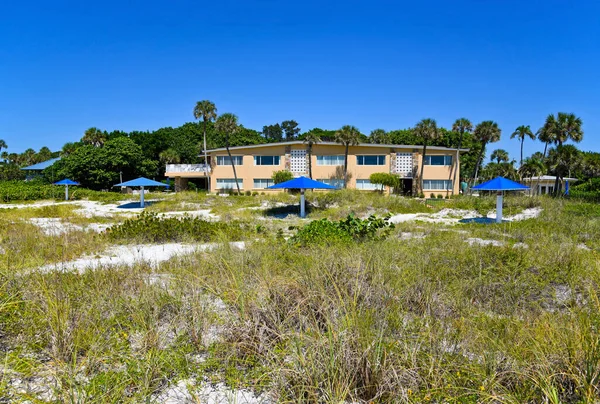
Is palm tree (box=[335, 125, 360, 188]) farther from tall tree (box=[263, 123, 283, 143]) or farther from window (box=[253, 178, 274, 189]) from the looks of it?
tall tree (box=[263, 123, 283, 143])

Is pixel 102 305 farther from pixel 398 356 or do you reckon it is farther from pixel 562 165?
pixel 562 165

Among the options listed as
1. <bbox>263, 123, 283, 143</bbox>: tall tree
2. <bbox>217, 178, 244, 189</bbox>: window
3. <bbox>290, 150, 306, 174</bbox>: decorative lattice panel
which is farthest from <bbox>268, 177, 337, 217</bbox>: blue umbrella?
<bbox>263, 123, 283, 143</bbox>: tall tree

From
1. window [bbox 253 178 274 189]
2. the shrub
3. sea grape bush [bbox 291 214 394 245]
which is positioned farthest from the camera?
window [bbox 253 178 274 189]

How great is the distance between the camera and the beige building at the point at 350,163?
38.1 meters

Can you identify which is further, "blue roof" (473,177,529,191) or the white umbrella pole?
the white umbrella pole

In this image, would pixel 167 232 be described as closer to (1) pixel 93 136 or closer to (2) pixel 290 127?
(1) pixel 93 136

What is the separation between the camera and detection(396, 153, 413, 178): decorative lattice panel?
3847 centimetres

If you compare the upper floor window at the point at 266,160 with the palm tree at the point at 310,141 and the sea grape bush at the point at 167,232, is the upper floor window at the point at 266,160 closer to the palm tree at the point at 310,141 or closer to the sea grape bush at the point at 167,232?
the palm tree at the point at 310,141

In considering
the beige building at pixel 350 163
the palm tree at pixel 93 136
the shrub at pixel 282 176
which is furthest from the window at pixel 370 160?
the palm tree at pixel 93 136

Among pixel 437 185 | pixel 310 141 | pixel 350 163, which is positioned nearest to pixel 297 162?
pixel 310 141

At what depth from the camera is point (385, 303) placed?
3.96 m

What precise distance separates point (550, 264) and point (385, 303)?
162 inches

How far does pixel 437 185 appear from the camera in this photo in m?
38.8

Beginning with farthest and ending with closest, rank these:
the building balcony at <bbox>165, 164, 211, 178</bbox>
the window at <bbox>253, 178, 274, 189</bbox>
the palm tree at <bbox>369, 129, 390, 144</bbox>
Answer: the palm tree at <bbox>369, 129, 390, 144</bbox> < the building balcony at <bbox>165, 164, 211, 178</bbox> < the window at <bbox>253, 178, 274, 189</bbox>
